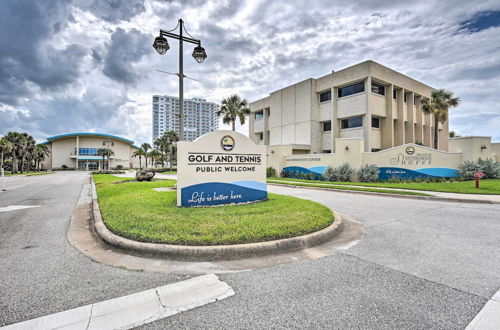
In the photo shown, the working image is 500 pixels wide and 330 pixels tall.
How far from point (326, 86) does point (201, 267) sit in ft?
97.7

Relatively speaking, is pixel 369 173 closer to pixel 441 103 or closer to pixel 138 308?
pixel 441 103

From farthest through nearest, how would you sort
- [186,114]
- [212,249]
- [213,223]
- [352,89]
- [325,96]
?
[186,114]
[325,96]
[352,89]
[213,223]
[212,249]

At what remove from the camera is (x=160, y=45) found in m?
9.52

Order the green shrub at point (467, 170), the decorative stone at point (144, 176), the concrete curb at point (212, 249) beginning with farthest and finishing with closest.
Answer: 1. the decorative stone at point (144, 176)
2. the green shrub at point (467, 170)
3. the concrete curb at point (212, 249)

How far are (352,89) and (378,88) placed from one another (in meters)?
2.86

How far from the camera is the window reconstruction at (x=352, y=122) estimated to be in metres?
27.2

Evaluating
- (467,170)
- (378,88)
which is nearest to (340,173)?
(467,170)

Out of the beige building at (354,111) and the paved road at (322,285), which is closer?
the paved road at (322,285)

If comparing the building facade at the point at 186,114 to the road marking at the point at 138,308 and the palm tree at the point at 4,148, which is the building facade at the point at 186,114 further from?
the road marking at the point at 138,308

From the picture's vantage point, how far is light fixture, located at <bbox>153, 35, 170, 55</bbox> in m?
9.42

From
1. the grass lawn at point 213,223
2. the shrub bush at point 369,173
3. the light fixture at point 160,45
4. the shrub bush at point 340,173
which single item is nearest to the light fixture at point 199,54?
the light fixture at point 160,45

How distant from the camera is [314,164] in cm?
2352

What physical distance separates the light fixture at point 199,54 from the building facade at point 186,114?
13964 centimetres

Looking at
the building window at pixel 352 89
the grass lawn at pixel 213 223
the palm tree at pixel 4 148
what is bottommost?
the grass lawn at pixel 213 223
